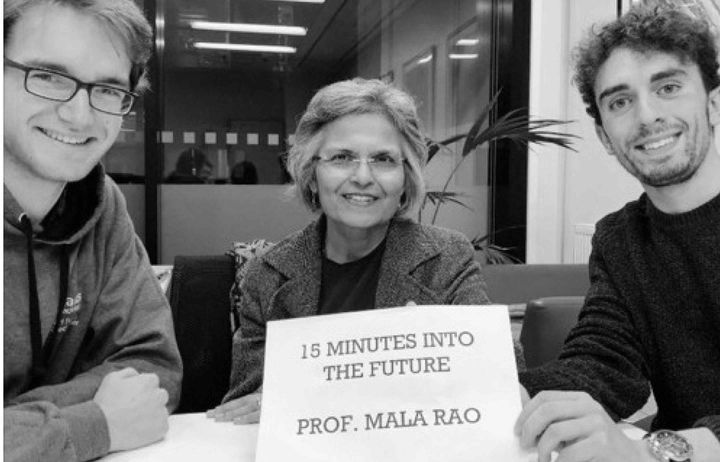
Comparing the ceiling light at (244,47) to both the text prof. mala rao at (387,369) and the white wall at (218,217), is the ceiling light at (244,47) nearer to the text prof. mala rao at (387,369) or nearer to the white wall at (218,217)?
the white wall at (218,217)

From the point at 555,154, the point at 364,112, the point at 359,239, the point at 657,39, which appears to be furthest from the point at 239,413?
the point at 555,154

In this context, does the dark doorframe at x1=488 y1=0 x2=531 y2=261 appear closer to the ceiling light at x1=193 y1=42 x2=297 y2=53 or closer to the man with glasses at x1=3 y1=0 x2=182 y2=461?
the ceiling light at x1=193 y1=42 x2=297 y2=53

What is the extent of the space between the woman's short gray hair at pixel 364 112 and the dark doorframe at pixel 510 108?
2722 millimetres

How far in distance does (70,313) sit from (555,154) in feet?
11.9

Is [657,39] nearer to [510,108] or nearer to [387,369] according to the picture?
[387,369]

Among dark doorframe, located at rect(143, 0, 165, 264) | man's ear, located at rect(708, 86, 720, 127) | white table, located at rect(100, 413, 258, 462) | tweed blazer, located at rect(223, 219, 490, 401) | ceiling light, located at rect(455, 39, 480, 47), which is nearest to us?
white table, located at rect(100, 413, 258, 462)

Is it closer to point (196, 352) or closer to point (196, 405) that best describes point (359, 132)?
point (196, 352)

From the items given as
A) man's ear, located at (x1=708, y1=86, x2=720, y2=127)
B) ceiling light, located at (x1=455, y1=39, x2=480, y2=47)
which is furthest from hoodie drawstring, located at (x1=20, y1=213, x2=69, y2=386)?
ceiling light, located at (x1=455, y1=39, x2=480, y2=47)

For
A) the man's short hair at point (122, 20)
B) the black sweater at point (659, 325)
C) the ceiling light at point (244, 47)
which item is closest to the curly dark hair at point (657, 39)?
the black sweater at point (659, 325)

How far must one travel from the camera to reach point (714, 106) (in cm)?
136

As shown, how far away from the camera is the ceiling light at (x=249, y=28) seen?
432 centimetres

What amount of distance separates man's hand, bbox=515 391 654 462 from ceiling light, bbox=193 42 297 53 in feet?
12.9

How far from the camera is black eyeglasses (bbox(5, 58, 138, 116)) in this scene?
998mm

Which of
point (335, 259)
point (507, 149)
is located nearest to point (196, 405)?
point (335, 259)
